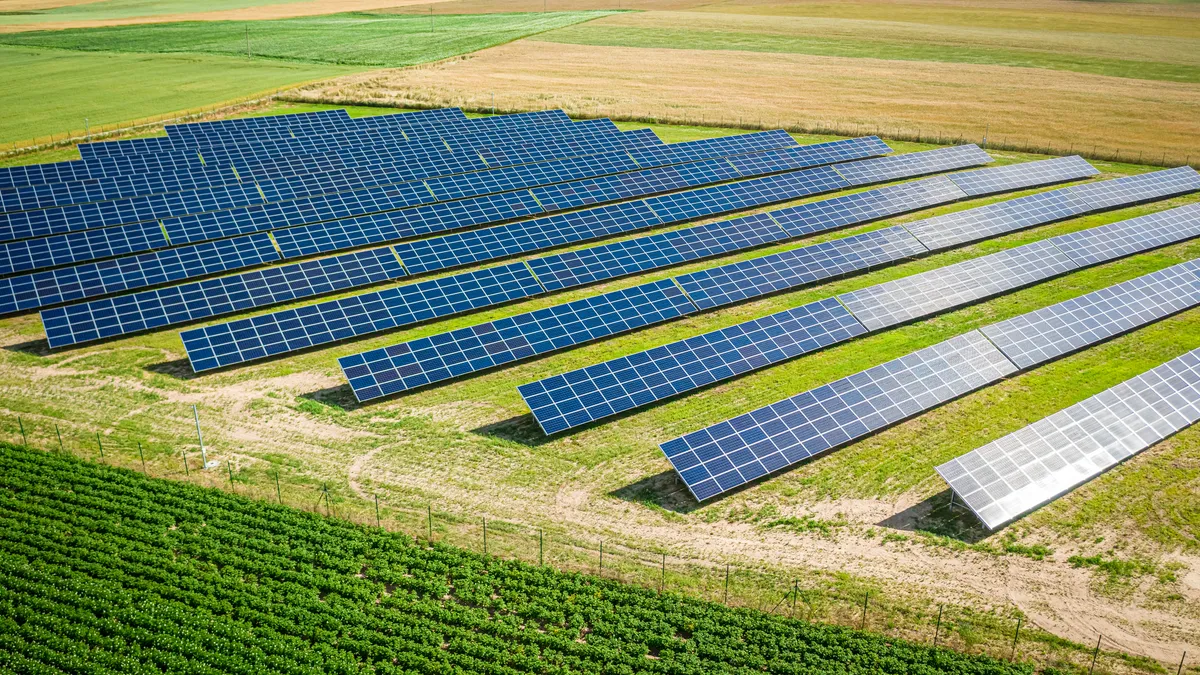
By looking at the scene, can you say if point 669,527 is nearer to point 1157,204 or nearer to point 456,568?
point 456,568

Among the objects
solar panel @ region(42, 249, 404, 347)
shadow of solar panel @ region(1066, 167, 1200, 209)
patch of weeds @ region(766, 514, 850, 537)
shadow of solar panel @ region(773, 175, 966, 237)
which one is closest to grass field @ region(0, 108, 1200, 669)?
patch of weeds @ region(766, 514, 850, 537)

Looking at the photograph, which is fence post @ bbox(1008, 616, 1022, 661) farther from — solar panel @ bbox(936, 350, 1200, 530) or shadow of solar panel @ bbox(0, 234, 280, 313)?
shadow of solar panel @ bbox(0, 234, 280, 313)

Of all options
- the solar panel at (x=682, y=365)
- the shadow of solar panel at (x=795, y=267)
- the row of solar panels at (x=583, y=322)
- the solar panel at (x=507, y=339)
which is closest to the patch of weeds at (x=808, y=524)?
the solar panel at (x=682, y=365)

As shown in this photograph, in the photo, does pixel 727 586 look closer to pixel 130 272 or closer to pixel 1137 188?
pixel 130 272

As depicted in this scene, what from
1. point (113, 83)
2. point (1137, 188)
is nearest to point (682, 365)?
point (1137, 188)

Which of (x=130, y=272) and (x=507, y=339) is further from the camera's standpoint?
(x=130, y=272)

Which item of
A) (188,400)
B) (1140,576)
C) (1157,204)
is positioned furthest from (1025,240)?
(188,400)
